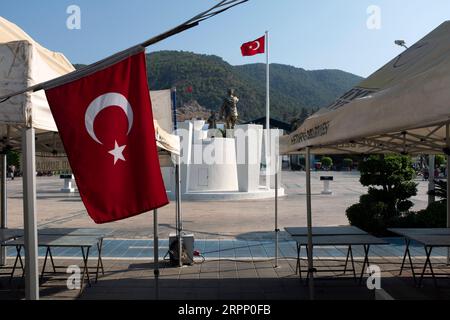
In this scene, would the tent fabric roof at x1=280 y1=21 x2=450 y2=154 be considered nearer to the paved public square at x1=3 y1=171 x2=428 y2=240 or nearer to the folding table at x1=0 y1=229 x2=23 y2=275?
the folding table at x1=0 y1=229 x2=23 y2=275

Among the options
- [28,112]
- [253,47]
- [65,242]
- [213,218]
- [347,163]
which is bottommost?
[213,218]

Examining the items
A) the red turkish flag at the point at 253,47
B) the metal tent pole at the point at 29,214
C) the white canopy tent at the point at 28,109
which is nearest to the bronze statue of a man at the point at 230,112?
the red turkish flag at the point at 253,47

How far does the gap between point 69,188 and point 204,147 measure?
980cm

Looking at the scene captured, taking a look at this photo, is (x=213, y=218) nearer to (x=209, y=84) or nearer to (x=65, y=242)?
(x=65, y=242)

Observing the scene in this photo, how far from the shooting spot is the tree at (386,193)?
10.4 metres

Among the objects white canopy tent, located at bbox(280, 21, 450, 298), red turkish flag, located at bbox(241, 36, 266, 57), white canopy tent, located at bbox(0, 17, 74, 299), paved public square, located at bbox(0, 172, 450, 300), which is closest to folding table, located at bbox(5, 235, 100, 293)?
paved public square, located at bbox(0, 172, 450, 300)

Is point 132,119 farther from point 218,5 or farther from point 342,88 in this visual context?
point 342,88

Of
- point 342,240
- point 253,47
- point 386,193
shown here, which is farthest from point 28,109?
point 253,47

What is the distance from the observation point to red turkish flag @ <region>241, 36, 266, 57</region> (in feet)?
76.1

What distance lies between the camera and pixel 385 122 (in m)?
3.02

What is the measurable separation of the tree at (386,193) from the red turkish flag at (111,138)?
8603 millimetres

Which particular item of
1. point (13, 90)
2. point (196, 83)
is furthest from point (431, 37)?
point (196, 83)

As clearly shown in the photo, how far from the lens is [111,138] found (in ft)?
8.88

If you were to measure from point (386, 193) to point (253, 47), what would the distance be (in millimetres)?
14743
